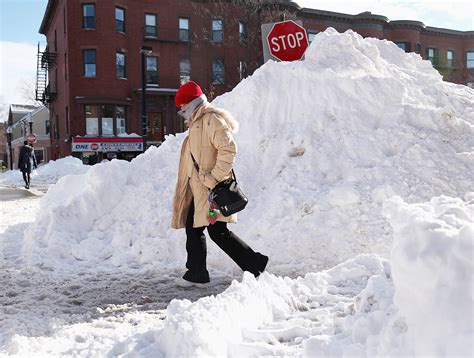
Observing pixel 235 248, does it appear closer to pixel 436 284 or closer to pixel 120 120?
pixel 436 284

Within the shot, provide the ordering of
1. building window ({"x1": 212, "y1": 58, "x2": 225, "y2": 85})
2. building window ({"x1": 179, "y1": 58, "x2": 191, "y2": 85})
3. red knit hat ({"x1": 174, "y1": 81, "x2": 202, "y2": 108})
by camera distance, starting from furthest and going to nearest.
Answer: building window ({"x1": 212, "y1": 58, "x2": 225, "y2": 85})
building window ({"x1": 179, "y1": 58, "x2": 191, "y2": 85})
red knit hat ({"x1": 174, "y1": 81, "x2": 202, "y2": 108})

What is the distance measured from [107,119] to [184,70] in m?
6.13

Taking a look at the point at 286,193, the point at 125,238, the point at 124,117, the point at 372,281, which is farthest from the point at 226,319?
the point at 124,117

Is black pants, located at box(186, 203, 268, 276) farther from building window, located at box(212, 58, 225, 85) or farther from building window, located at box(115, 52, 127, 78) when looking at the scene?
building window, located at box(212, 58, 225, 85)

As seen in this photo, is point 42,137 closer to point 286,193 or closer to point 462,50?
point 462,50

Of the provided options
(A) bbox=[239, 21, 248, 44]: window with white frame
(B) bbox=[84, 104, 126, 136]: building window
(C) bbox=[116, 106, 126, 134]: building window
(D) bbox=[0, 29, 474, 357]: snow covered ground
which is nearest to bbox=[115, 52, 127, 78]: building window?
(C) bbox=[116, 106, 126, 134]: building window

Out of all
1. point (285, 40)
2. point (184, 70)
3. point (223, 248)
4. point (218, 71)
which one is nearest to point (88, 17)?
point (184, 70)

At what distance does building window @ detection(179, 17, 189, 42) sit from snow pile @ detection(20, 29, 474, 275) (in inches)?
974

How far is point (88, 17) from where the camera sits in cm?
2867

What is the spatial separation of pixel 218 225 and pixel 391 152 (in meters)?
3.00

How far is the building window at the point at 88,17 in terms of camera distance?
28.6m

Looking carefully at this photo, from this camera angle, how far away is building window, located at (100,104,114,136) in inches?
1123

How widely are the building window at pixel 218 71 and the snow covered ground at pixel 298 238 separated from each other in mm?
23037

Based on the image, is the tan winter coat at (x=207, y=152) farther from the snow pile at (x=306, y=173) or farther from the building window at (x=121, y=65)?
the building window at (x=121, y=65)
